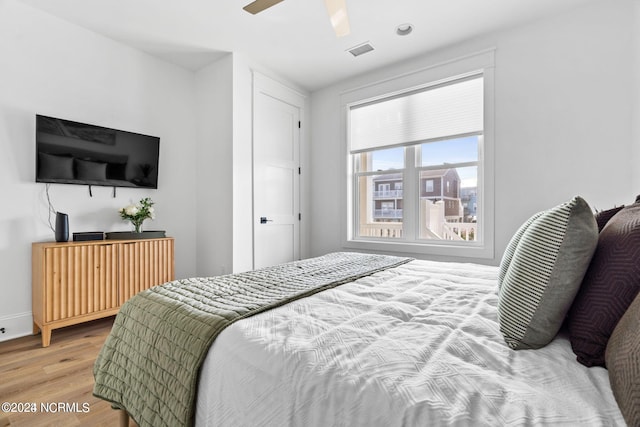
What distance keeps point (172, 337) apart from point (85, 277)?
2.06 metres

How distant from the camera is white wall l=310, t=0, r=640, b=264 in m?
2.44

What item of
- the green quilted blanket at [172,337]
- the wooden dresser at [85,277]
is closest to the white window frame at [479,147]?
the green quilted blanket at [172,337]

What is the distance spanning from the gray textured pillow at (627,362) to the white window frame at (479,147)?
2.59 meters

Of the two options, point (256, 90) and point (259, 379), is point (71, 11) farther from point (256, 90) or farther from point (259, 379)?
point (259, 379)

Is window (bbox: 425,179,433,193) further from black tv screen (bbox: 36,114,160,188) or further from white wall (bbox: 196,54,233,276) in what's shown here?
black tv screen (bbox: 36,114,160,188)

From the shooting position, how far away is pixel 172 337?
1.03 metres

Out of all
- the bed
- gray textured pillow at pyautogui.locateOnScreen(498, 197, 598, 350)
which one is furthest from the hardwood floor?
gray textured pillow at pyautogui.locateOnScreen(498, 197, 598, 350)

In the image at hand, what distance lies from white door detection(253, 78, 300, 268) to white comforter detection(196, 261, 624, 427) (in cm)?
261

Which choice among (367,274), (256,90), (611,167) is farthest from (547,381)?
(256,90)

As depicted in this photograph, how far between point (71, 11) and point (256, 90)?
172 centimetres

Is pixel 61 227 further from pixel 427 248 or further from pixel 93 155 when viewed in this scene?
pixel 427 248

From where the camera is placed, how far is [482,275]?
173 cm

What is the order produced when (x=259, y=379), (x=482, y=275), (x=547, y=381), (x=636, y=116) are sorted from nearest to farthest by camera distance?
(x=547, y=381), (x=259, y=379), (x=482, y=275), (x=636, y=116)

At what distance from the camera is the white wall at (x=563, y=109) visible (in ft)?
8.02
